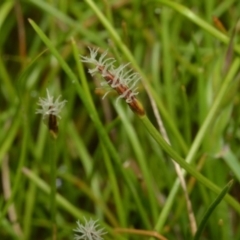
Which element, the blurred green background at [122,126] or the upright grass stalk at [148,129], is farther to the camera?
the blurred green background at [122,126]

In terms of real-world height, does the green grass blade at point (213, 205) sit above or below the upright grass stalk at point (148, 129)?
below

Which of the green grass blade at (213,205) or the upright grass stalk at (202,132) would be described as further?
the upright grass stalk at (202,132)

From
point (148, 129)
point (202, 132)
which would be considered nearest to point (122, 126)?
point (202, 132)

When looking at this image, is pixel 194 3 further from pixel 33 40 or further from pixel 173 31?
pixel 33 40

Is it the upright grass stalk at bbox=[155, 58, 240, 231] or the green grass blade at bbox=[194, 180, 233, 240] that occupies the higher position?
the upright grass stalk at bbox=[155, 58, 240, 231]

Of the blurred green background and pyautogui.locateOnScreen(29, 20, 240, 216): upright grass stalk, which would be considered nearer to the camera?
pyautogui.locateOnScreen(29, 20, 240, 216): upright grass stalk

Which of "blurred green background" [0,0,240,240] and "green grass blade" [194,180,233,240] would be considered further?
"blurred green background" [0,0,240,240]

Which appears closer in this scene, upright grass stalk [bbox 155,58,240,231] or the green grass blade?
the green grass blade

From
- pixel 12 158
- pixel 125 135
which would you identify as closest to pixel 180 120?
pixel 125 135

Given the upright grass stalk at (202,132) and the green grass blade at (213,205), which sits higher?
the upright grass stalk at (202,132)

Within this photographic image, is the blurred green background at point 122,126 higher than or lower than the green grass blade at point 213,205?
higher

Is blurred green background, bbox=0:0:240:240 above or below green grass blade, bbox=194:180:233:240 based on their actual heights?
above
